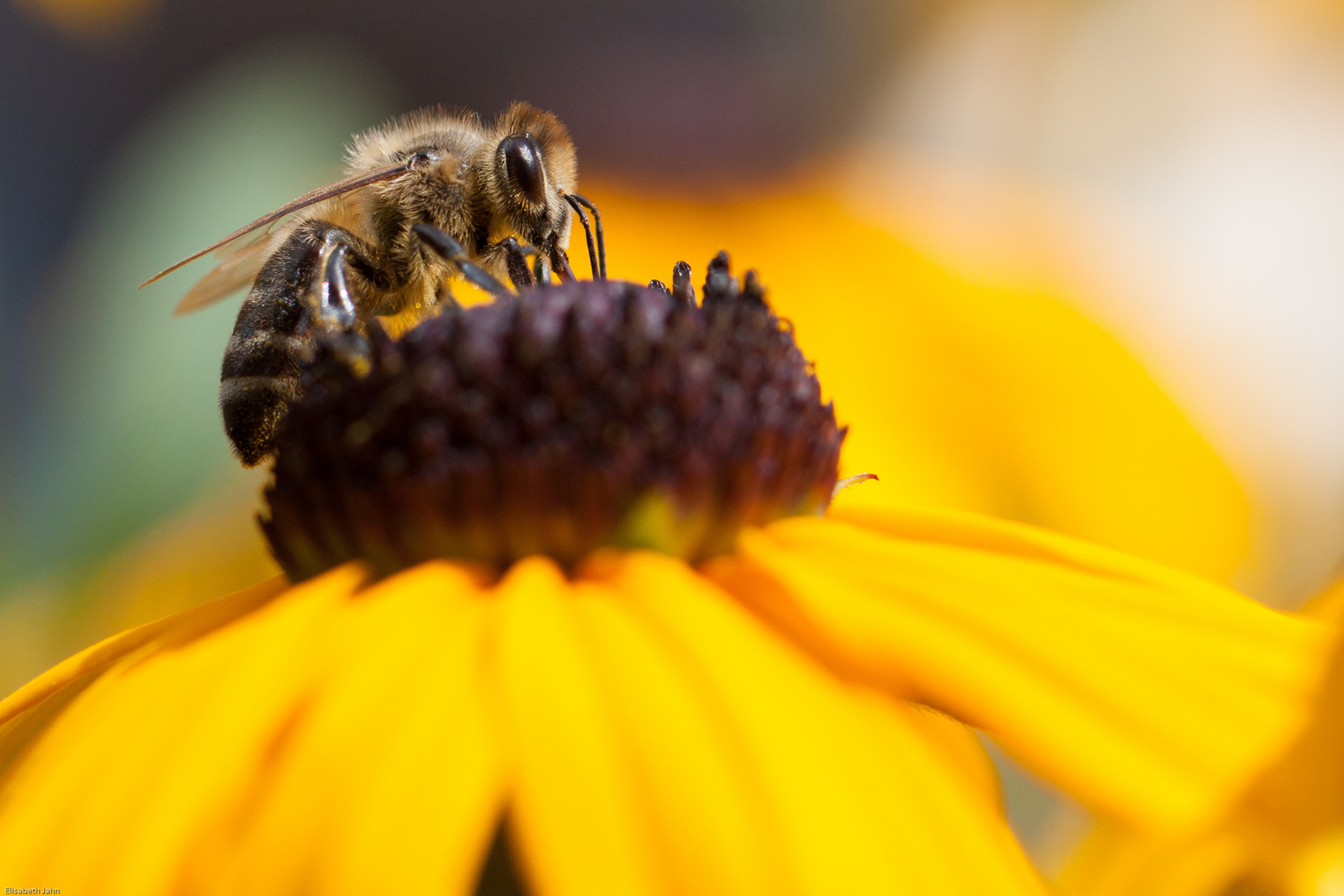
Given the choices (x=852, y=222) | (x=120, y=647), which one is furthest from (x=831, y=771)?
(x=852, y=222)

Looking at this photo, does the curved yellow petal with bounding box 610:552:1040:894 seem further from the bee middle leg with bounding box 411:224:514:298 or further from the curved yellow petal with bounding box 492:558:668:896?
the bee middle leg with bounding box 411:224:514:298

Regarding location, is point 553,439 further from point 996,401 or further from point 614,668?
point 996,401

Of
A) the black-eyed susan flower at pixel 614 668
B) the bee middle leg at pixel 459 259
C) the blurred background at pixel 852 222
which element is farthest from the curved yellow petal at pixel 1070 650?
the blurred background at pixel 852 222

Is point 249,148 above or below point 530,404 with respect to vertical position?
above

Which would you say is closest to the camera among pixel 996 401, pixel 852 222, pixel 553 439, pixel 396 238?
pixel 553 439

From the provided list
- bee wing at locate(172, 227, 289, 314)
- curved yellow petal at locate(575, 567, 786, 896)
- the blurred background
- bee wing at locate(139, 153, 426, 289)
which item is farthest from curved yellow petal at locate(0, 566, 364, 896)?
the blurred background

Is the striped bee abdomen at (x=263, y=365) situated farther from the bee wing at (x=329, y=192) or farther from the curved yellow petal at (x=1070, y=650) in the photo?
the curved yellow petal at (x=1070, y=650)

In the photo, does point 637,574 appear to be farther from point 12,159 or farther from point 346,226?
point 12,159

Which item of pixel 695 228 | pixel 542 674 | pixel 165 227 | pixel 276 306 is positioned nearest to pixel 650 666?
pixel 542 674
